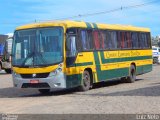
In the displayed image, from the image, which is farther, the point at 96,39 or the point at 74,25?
the point at 96,39

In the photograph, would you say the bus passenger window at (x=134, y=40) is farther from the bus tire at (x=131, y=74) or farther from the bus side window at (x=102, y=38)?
the bus side window at (x=102, y=38)

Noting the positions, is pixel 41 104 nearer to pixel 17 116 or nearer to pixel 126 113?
pixel 17 116

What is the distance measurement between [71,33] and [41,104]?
4.69m

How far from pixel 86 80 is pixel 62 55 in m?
2.24

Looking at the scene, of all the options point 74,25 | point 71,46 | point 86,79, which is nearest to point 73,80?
point 86,79

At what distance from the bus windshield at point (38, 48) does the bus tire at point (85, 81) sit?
1.94m

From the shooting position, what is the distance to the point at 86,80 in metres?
20.6

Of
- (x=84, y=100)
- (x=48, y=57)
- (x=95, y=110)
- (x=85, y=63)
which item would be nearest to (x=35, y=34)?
(x=48, y=57)

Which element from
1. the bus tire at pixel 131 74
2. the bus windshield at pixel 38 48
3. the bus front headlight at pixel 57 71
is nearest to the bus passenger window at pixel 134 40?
the bus tire at pixel 131 74

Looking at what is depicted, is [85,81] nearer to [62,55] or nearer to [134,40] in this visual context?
[62,55]

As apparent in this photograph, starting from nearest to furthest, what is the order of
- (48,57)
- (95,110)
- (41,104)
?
(95,110) < (41,104) < (48,57)

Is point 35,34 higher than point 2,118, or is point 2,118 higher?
point 35,34

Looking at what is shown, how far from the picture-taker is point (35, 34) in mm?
19594

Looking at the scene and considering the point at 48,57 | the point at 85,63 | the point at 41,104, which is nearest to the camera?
the point at 41,104
